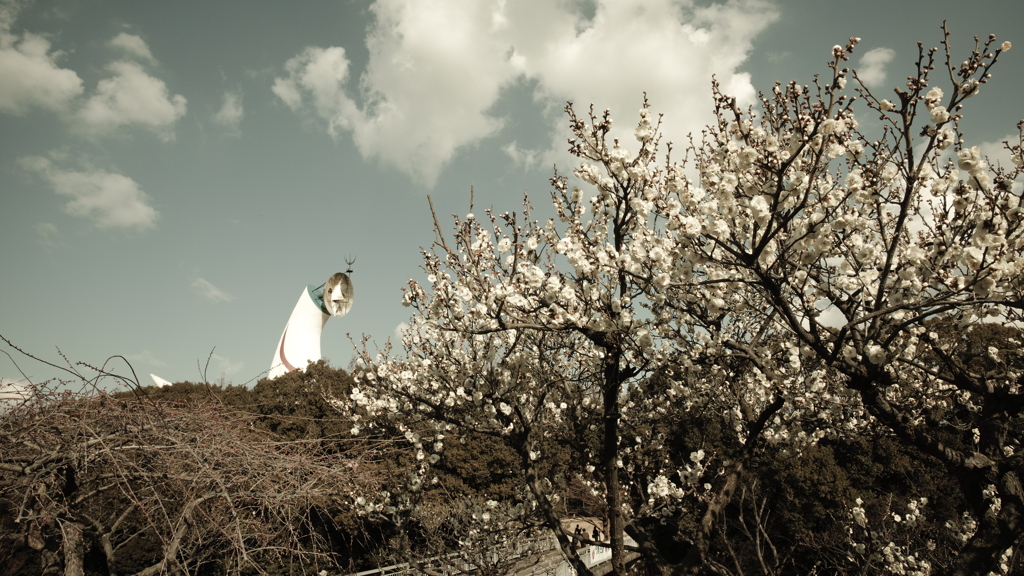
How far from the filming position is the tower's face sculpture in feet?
102

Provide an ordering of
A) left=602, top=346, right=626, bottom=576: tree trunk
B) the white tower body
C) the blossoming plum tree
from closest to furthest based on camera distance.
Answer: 1. the blossoming plum tree
2. left=602, top=346, right=626, bottom=576: tree trunk
3. the white tower body

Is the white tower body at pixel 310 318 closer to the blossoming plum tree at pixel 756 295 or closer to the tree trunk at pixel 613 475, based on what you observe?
the blossoming plum tree at pixel 756 295

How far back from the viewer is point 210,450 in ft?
10.7

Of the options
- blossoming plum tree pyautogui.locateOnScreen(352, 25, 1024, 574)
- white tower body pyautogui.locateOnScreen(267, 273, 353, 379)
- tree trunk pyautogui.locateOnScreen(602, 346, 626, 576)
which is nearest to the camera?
blossoming plum tree pyautogui.locateOnScreen(352, 25, 1024, 574)

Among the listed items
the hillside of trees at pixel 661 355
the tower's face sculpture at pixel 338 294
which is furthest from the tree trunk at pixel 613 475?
the tower's face sculpture at pixel 338 294

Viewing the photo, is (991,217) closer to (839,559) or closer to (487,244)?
(487,244)

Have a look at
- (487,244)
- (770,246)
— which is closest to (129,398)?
(487,244)

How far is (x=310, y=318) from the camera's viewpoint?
104 feet

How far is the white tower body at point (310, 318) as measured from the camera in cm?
3108

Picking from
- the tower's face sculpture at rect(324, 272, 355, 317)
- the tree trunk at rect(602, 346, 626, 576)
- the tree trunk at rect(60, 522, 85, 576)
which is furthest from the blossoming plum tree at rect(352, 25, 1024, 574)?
the tower's face sculpture at rect(324, 272, 355, 317)

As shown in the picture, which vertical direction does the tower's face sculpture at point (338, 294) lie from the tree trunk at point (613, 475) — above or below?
above

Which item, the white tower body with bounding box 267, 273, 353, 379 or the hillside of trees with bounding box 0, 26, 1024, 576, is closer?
the hillside of trees with bounding box 0, 26, 1024, 576

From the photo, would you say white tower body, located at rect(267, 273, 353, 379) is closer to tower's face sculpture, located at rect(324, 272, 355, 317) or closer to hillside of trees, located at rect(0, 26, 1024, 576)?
tower's face sculpture, located at rect(324, 272, 355, 317)

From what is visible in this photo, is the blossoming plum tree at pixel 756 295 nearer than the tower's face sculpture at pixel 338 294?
Yes
